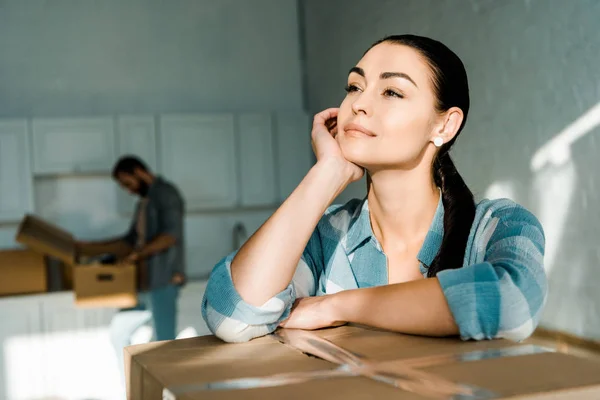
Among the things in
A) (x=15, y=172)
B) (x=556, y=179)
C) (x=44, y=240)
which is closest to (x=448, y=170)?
(x=556, y=179)

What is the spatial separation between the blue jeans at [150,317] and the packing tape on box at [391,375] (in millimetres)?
3495

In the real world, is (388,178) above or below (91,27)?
below

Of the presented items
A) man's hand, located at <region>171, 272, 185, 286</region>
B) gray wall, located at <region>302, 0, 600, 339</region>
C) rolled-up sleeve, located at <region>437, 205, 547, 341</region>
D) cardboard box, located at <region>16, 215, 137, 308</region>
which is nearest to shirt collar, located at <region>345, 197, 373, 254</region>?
rolled-up sleeve, located at <region>437, 205, 547, 341</region>

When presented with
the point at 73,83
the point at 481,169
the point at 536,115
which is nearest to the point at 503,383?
the point at 536,115

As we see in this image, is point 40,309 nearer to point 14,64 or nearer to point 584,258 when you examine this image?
point 14,64

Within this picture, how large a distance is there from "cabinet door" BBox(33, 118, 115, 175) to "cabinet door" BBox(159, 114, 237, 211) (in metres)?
0.43

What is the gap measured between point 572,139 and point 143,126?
11.0 ft

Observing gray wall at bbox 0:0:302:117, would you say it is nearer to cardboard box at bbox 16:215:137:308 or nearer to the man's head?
the man's head

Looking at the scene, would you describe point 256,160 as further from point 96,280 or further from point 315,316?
point 315,316

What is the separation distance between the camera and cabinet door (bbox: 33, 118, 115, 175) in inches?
210

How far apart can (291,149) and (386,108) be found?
468 centimetres

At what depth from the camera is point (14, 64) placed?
5598mm

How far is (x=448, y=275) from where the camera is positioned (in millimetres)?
1037

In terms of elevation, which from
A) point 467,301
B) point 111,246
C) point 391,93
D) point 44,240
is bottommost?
point 111,246
